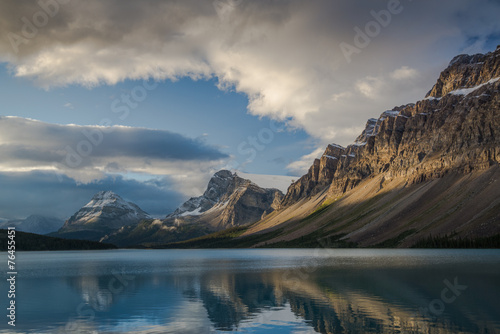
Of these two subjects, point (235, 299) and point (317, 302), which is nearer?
point (317, 302)

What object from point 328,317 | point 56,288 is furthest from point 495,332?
point 56,288

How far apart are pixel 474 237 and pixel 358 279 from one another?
14148cm

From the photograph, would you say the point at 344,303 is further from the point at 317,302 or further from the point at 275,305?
the point at 275,305

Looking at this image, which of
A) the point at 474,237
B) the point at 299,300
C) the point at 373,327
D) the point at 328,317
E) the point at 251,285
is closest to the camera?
the point at 373,327

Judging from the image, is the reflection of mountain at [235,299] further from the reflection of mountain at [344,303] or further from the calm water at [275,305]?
the calm water at [275,305]

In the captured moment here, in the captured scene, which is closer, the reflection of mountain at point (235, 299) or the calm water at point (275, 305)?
the calm water at point (275, 305)

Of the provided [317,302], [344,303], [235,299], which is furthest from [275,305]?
[344,303]

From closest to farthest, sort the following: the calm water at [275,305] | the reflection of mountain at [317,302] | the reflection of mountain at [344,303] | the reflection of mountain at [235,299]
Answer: the reflection of mountain at [344,303], the calm water at [275,305], the reflection of mountain at [317,302], the reflection of mountain at [235,299]

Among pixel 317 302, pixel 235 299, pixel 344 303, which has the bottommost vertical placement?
pixel 344 303

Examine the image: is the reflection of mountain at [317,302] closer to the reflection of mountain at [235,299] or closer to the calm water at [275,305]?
the reflection of mountain at [235,299]

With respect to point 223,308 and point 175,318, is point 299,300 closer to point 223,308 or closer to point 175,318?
point 223,308

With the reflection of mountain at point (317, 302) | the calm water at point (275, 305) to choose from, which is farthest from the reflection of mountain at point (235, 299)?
the calm water at point (275, 305)

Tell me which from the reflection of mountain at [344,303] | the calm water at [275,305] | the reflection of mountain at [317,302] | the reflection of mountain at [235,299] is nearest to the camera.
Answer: the reflection of mountain at [344,303]

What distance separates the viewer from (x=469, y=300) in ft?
149
